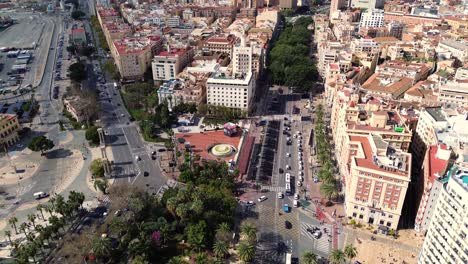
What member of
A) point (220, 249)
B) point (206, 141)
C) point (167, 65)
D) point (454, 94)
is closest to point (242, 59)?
point (167, 65)

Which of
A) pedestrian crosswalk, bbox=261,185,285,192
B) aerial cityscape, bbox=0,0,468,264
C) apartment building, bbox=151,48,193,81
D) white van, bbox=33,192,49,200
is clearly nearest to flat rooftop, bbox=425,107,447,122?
aerial cityscape, bbox=0,0,468,264

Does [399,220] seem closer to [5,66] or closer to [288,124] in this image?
[288,124]

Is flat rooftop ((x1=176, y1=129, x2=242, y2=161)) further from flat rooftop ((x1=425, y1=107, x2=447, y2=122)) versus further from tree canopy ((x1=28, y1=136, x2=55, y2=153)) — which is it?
flat rooftop ((x1=425, y1=107, x2=447, y2=122))

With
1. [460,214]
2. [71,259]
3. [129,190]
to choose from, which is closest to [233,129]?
[129,190]

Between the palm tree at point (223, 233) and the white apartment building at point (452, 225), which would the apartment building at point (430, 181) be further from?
the palm tree at point (223, 233)

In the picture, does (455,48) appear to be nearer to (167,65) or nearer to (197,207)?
(167,65)
